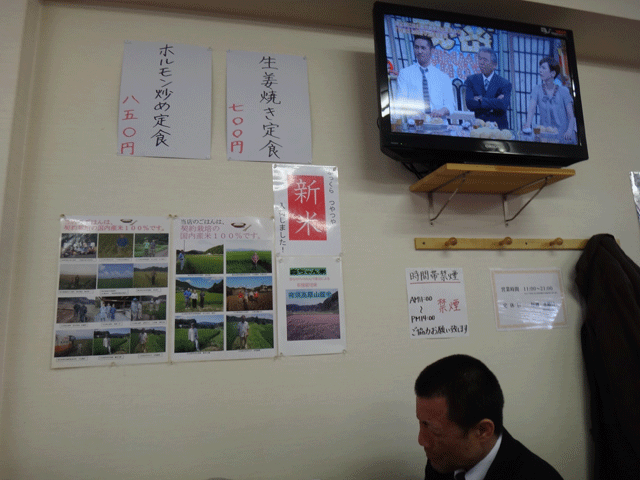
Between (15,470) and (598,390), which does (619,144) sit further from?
(15,470)

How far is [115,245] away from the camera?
5.36ft

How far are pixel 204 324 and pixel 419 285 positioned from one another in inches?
35.4

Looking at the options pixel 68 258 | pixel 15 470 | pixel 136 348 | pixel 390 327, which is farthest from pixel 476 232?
pixel 15 470

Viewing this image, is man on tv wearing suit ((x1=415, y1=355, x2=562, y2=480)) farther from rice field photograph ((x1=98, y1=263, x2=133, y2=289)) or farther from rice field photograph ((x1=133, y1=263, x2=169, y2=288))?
rice field photograph ((x1=98, y1=263, x2=133, y2=289))

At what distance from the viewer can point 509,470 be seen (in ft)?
3.98

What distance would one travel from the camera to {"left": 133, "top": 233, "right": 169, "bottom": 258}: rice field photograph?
1647mm

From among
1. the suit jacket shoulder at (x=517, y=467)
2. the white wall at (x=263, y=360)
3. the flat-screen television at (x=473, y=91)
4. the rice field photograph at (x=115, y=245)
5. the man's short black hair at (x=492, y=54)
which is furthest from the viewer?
the man's short black hair at (x=492, y=54)

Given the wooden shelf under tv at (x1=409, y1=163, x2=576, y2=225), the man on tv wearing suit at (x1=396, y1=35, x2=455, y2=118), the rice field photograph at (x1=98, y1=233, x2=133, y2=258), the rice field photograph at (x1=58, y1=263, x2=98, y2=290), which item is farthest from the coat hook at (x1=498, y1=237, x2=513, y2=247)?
the rice field photograph at (x1=58, y1=263, x2=98, y2=290)

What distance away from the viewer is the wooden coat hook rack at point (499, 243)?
1897 millimetres

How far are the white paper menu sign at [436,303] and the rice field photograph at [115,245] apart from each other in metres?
1.13

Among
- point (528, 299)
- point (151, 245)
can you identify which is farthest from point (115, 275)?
point (528, 299)

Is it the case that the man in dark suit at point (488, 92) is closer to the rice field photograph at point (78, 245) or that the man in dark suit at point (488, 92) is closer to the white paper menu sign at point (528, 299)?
the white paper menu sign at point (528, 299)

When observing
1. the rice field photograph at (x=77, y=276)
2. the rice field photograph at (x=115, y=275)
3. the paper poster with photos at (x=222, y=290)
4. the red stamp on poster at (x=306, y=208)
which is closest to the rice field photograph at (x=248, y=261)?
the paper poster with photos at (x=222, y=290)

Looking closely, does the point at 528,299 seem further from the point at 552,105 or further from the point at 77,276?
the point at 77,276
